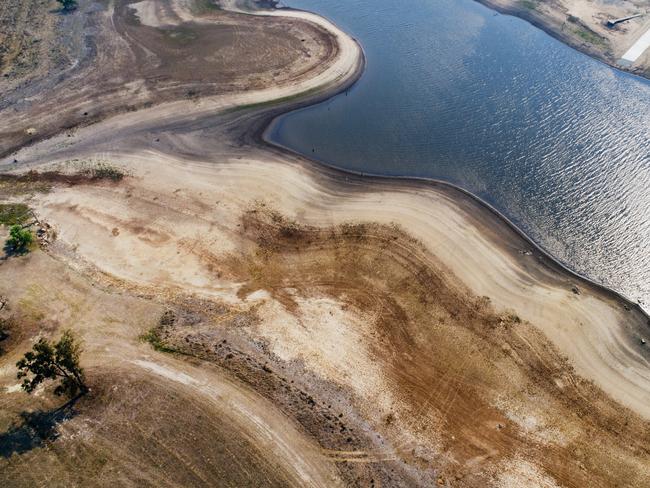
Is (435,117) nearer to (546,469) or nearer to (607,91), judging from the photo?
(607,91)

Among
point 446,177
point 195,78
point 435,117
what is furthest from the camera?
point 195,78

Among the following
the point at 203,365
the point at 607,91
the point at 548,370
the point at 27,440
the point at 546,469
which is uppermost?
the point at 607,91

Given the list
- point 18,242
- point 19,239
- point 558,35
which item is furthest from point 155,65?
point 558,35

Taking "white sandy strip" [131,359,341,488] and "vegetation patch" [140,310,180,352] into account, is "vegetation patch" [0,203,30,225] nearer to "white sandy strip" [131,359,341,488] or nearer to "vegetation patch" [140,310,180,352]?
"vegetation patch" [140,310,180,352]

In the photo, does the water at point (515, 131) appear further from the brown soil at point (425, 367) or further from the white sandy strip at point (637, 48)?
the brown soil at point (425, 367)

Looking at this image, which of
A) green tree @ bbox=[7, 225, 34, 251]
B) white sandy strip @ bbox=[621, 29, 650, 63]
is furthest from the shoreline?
green tree @ bbox=[7, 225, 34, 251]

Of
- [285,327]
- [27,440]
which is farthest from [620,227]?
[27,440]
